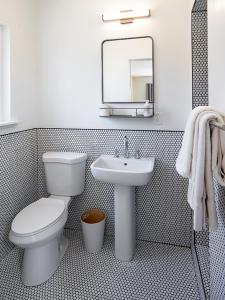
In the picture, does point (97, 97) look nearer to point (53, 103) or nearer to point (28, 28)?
point (53, 103)

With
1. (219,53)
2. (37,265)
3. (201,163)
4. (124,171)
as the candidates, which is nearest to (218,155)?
(201,163)

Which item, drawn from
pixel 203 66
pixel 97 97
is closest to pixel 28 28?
pixel 97 97

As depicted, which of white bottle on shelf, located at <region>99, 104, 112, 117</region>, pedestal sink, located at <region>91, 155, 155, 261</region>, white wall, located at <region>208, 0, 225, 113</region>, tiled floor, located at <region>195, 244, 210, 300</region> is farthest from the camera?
white bottle on shelf, located at <region>99, 104, 112, 117</region>

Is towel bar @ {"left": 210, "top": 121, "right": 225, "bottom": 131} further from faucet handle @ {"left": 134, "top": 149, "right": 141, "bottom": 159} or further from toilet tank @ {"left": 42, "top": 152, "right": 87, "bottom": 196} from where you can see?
toilet tank @ {"left": 42, "top": 152, "right": 87, "bottom": 196}

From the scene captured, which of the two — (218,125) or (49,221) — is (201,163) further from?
(49,221)

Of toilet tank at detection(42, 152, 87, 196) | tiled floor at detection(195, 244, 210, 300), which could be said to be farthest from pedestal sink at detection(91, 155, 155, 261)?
tiled floor at detection(195, 244, 210, 300)

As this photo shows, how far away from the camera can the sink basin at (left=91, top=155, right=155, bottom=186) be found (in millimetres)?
1849

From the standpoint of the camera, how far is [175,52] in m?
2.13

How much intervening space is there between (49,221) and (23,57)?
1544 millimetres

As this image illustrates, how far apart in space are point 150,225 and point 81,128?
46.5 inches

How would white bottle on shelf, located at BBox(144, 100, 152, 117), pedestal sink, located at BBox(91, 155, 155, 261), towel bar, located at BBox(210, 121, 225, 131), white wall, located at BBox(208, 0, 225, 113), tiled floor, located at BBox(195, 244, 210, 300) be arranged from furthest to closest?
white bottle on shelf, located at BBox(144, 100, 152, 117), pedestal sink, located at BBox(91, 155, 155, 261), tiled floor, located at BBox(195, 244, 210, 300), white wall, located at BBox(208, 0, 225, 113), towel bar, located at BBox(210, 121, 225, 131)

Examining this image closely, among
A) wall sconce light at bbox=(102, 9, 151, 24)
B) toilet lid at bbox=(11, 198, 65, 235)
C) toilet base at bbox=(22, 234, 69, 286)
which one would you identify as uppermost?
wall sconce light at bbox=(102, 9, 151, 24)

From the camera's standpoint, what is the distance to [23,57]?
2311 millimetres

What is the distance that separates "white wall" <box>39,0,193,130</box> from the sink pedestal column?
25.5 inches
